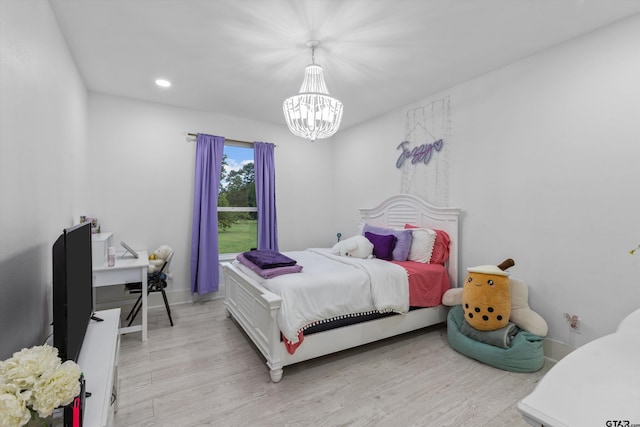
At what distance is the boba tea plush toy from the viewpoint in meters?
2.38

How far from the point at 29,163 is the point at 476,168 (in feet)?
11.7

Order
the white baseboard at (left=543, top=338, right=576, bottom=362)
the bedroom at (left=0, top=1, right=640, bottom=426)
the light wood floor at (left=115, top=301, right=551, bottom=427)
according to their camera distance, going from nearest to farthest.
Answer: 1. the bedroom at (left=0, top=1, right=640, bottom=426)
2. the light wood floor at (left=115, top=301, right=551, bottom=427)
3. the white baseboard at (left=543, top=338, right=576, bottom=362)

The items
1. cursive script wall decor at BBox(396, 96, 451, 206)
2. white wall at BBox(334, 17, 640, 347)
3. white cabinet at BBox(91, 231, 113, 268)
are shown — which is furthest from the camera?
cursive script wall decor at BBox(396, 96, 451, 206)

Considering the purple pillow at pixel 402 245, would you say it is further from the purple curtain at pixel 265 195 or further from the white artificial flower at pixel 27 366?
the white artificial flower at pixel 27 366

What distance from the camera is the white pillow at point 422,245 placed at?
3127mm

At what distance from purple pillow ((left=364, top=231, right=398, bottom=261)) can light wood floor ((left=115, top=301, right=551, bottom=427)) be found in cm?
88

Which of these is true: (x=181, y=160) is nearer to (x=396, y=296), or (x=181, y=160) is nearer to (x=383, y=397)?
(x=396, y=296)

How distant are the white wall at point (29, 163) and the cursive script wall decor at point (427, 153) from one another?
351cm

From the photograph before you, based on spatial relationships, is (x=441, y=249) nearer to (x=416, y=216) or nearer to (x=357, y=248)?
(x=416, y=216)

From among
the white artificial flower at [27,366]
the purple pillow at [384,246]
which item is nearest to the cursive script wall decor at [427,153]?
the purple pillow at [384,246]

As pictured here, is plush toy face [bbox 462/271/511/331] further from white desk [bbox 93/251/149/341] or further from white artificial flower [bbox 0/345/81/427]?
white desk [bbox 93/251/149/341]

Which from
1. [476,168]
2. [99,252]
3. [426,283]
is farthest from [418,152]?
[99,252]

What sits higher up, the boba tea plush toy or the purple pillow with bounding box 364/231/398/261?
the purple pillow with bounding box 364/231/398/261

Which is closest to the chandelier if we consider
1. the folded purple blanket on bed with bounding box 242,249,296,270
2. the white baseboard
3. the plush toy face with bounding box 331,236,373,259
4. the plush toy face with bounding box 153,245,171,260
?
the folded purple blanket on bed with bounding box 242,249,296,270
